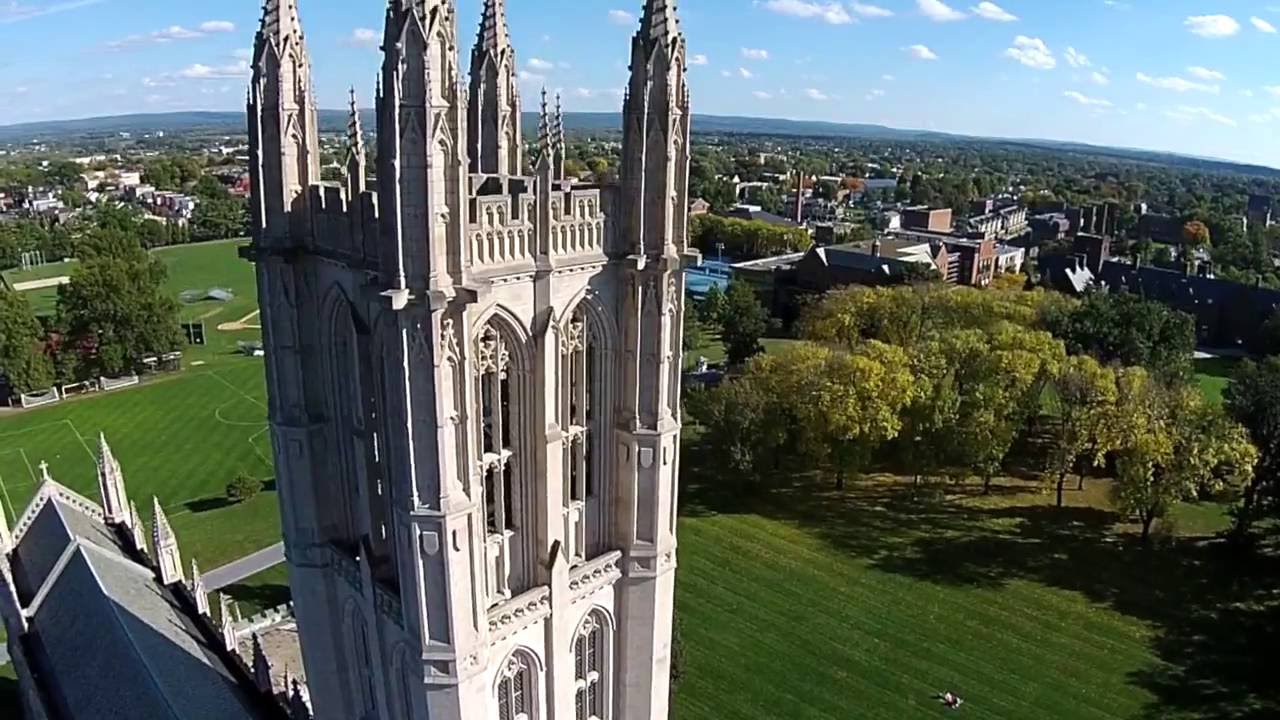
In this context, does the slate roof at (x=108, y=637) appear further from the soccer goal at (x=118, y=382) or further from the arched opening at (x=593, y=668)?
the soccer goal at (x=118, y=382)

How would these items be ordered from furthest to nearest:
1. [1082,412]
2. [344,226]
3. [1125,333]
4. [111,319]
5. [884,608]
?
[111,319]
[1125,333]
[1082,412]
[884,608]
[344,226]

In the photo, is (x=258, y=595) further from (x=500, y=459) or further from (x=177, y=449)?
(x=500, y=459)

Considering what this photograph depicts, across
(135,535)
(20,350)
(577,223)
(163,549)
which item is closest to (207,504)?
(135,535)

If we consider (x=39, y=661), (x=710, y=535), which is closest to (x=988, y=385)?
(x=710, y=535)

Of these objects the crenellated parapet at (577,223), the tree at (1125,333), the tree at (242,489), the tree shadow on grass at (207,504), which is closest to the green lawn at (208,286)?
the tree shadow on grass at (207,504)

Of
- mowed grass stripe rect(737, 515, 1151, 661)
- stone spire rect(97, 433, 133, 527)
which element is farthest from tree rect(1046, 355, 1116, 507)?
stone spire rect(97, 433, 133, 527)

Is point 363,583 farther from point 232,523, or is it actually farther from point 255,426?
point 255,426
